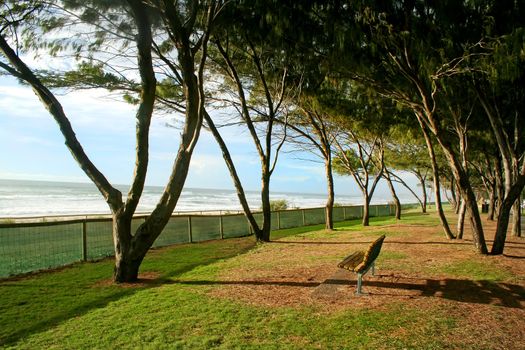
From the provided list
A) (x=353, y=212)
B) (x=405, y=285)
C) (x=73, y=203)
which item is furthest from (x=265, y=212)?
(x=73, y=203)

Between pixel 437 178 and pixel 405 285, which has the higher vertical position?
pixel 437 178

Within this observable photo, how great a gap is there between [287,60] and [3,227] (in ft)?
27.5

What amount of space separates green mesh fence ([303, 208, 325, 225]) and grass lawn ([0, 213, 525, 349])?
37.2ft

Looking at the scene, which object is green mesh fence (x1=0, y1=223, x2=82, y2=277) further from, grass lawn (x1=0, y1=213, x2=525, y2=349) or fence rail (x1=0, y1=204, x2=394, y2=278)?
grass lawn (x1=0, y1=213, x2=525, y2=349)

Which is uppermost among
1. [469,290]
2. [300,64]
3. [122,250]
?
[300,64]

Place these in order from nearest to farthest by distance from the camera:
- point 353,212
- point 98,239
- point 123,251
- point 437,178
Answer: point 123,251 < point 98,239 < point 437,178 < point 353,212

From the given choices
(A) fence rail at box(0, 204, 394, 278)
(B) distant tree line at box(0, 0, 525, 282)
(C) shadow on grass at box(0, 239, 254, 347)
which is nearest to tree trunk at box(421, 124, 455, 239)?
(B) distant tree line at box(0, 0, 525, 282)

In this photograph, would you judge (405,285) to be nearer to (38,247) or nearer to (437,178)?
(38,247)

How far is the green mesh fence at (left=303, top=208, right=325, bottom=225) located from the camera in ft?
65.2

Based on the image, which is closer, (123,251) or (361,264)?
(361,264)

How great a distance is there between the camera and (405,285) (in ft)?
19.7

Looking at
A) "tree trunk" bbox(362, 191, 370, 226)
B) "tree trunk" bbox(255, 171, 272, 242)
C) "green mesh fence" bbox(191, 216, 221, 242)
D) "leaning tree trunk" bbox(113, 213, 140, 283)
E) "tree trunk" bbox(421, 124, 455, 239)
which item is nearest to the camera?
"leaning tree trunk" bbox(113, 213, 140, 283)

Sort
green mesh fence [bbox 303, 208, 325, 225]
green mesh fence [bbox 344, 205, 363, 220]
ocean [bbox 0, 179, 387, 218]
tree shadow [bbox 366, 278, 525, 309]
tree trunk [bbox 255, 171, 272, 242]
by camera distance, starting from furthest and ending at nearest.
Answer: ocean [bbox 0, 179, 387, 218], green mesh fence [bbox 344, 205, 363, 220], green mesh fence [bbox 303, 208, 325, 225], tree trunk [bbox 255, 171, 272, 242], tree shadow [bbox 366, 278, 525, 309]

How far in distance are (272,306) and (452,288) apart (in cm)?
280
